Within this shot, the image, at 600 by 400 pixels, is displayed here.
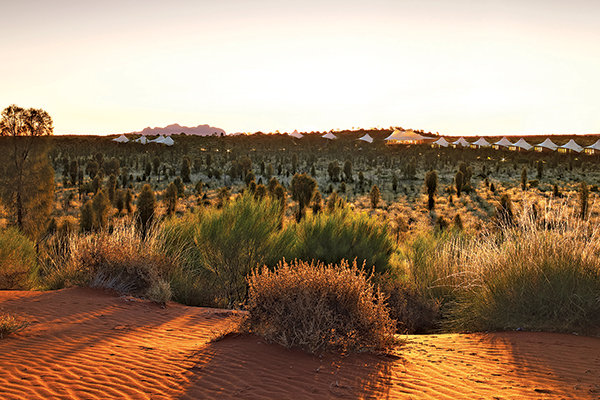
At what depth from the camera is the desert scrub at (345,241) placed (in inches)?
A: 400

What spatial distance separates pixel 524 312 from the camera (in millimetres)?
7207

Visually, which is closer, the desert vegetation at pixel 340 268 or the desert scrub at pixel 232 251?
the desert vegetation at pixel 340 268

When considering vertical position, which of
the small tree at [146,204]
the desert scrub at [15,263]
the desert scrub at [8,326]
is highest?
the small tree at [146,204]

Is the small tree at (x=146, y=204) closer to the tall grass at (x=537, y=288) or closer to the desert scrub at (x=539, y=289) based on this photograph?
the tall grass at (x=537, y=288)

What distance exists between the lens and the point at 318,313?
557cm

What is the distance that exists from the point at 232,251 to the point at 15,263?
212 inches

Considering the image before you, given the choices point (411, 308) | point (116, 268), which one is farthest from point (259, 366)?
point (116, 268)

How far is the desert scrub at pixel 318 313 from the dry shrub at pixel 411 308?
2589 millimetres

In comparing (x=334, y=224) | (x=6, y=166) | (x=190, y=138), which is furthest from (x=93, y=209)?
(x=190, y=138)

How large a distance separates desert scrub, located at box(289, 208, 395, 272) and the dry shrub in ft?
3.21

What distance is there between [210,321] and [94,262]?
11.6 feet

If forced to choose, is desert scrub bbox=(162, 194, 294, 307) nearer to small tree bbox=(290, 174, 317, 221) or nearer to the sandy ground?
the sandy ground

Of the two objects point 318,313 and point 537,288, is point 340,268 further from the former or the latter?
point 537,288

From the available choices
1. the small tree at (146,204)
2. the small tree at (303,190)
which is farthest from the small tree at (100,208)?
the small tree at (303,190)
